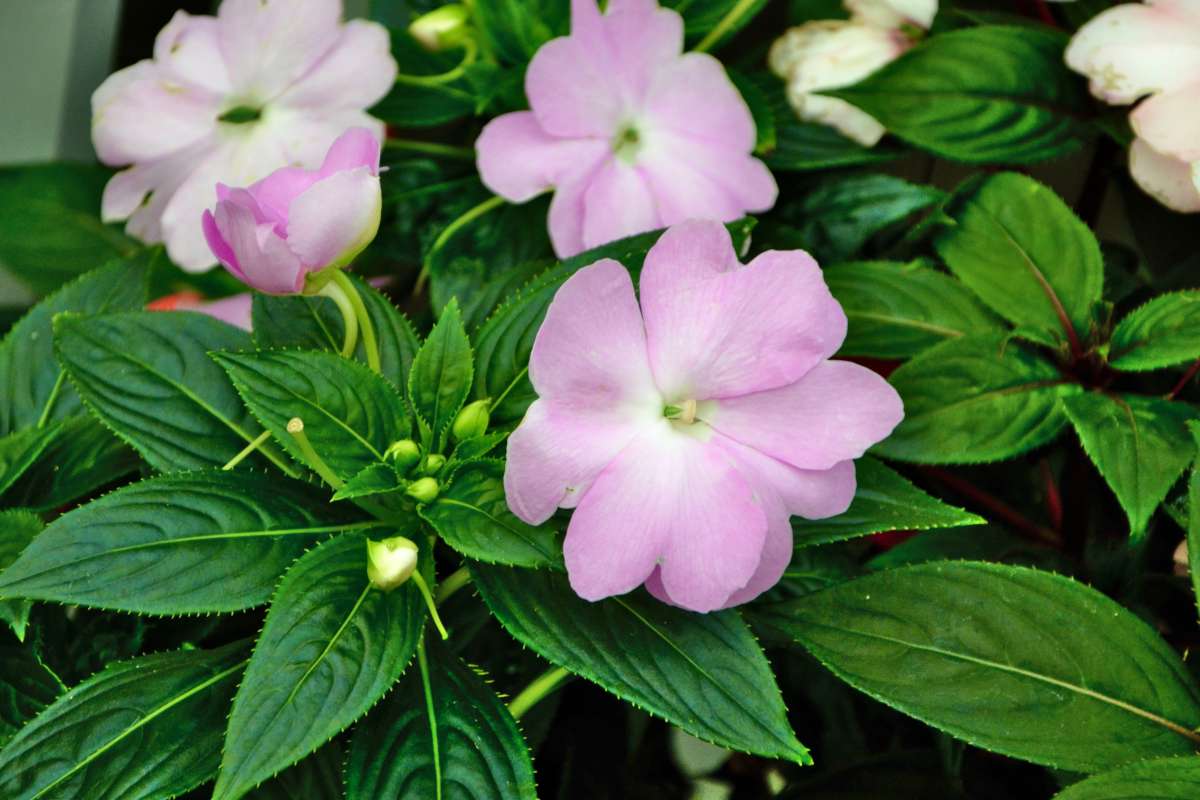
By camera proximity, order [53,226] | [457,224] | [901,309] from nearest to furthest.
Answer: [901,309] < [457,224] < [53,226]

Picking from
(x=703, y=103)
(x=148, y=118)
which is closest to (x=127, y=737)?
(x=148, y=118)

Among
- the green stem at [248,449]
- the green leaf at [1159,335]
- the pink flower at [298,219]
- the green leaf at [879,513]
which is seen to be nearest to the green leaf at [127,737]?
the green stem at [248,449]

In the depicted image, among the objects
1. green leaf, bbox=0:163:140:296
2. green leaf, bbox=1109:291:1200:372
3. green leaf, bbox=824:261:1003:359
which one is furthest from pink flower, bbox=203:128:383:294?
green leaf, bbox=0:163:140:296

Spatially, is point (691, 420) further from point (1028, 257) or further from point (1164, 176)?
point (1164, 176)

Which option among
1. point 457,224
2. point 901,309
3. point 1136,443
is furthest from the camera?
point 457,224

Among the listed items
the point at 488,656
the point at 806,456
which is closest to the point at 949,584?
the point at 806,456

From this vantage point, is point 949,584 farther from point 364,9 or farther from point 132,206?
point 364,9
